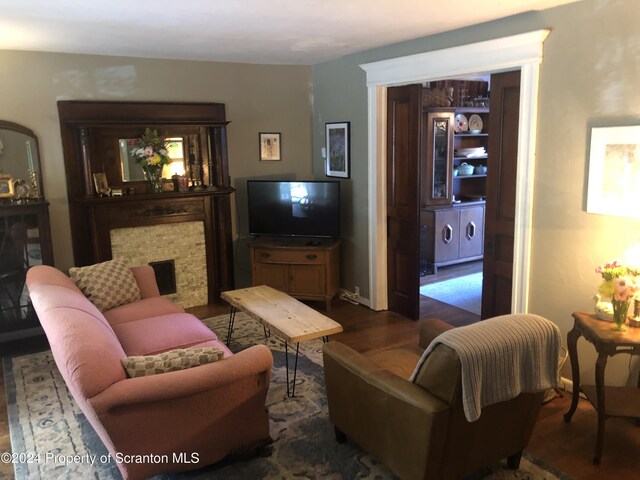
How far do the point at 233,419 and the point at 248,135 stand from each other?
3.62 m

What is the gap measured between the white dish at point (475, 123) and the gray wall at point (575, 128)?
333cm

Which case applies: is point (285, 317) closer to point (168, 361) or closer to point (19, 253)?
point (168, 361)

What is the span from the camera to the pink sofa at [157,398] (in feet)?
7.59

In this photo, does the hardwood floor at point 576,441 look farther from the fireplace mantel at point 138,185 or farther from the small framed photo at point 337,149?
the small framed photo at point 337,149

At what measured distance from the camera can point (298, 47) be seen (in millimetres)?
4605

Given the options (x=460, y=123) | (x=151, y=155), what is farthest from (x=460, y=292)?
(x=151, y=155)

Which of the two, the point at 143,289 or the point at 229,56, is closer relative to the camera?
the point at 143,289

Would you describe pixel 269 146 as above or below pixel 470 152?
above

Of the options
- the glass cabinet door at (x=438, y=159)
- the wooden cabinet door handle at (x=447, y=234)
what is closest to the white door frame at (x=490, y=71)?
the glass cabinet door at (x=438, y=159)

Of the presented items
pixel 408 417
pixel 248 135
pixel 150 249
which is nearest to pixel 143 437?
pixel 408 417

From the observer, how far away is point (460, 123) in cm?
693

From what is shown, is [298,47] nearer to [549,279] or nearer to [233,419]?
[549,279]

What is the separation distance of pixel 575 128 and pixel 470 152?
3.81 metres

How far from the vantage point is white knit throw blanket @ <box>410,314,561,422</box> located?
216cm
